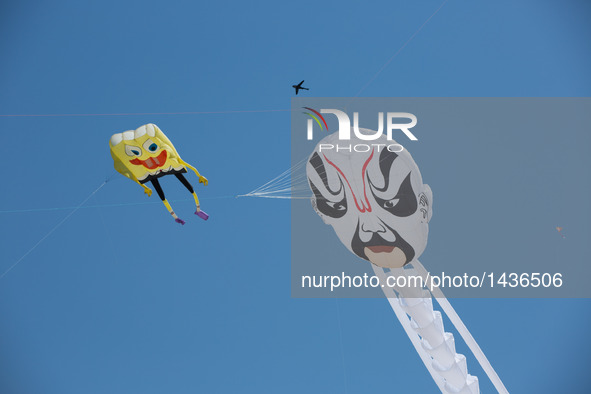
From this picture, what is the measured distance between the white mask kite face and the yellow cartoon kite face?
2547mm

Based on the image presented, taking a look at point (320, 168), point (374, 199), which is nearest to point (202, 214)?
point (320, 168)

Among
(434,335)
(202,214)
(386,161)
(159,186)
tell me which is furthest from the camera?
(434,335)

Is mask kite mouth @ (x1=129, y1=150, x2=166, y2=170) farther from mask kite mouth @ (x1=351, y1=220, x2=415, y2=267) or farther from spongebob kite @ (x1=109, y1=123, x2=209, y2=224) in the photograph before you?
mask kite mouth @ (x1=351, y1=220, x2=415, y2=267)

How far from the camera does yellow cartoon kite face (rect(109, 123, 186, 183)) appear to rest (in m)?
13.0

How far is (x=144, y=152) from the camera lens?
1304cm

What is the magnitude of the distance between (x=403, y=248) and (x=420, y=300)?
1.25m

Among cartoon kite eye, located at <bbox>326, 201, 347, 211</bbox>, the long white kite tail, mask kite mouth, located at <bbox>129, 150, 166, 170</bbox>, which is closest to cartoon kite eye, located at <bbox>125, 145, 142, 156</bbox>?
mask kite mouth, located at <bbox>129, 150, 166, 170</bbox>

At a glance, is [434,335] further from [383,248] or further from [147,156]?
[147,156]

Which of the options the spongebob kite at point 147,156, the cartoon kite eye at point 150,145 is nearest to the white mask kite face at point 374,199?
the spongebob kite at point 147,156

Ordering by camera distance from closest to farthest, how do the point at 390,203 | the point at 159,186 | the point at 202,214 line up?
the point at 390,203
the point at 202,214
the point at 159,186

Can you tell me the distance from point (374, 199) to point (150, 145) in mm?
4107

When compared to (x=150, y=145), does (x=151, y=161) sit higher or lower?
lower

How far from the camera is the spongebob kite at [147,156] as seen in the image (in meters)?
13.0

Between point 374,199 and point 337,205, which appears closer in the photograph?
point 374,199
